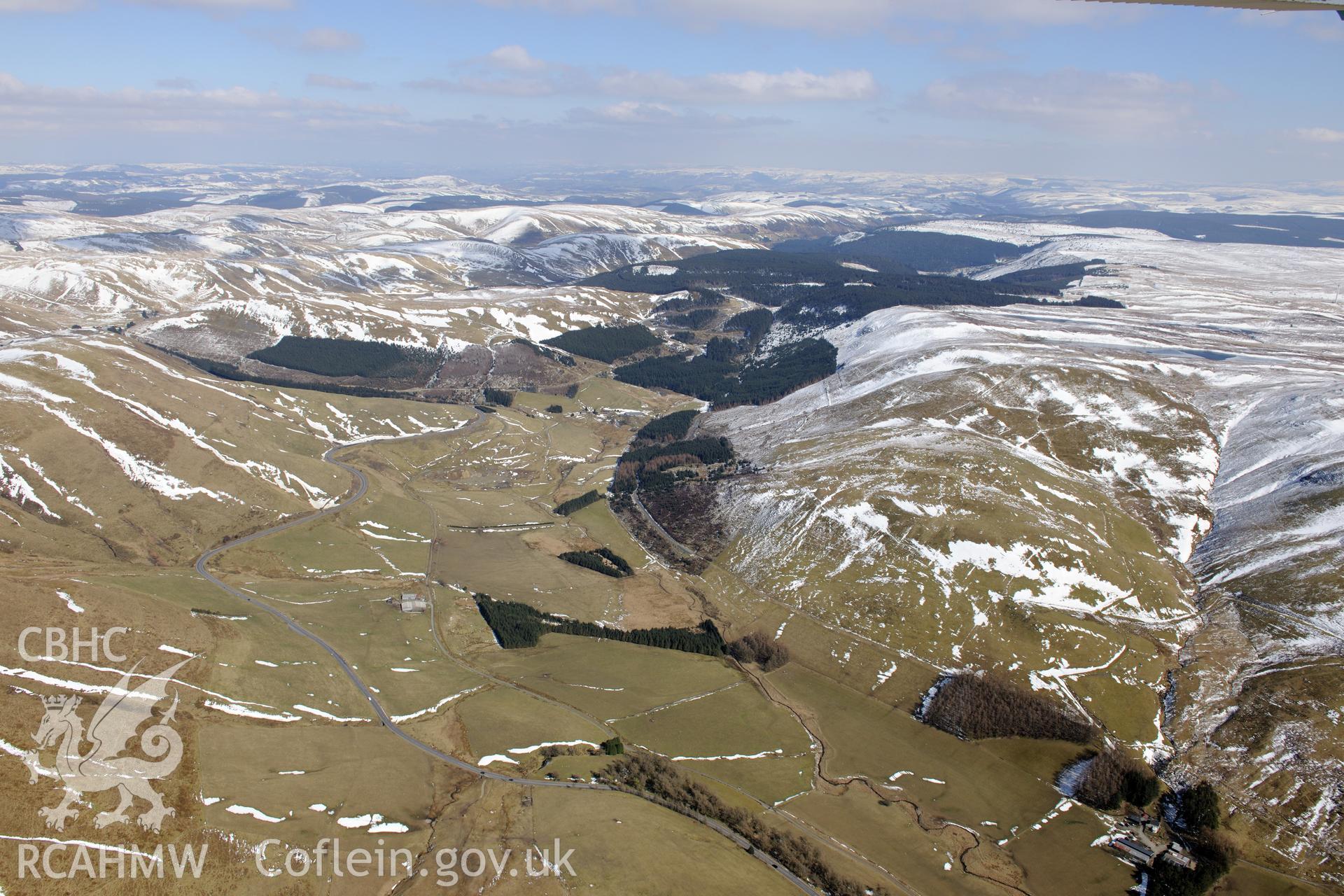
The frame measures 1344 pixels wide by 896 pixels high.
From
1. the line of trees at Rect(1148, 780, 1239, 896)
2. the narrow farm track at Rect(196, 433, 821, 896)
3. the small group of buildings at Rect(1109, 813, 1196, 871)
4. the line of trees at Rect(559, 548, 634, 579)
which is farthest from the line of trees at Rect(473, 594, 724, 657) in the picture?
the line of trees at Rect(1148, 780, 1239, 896)

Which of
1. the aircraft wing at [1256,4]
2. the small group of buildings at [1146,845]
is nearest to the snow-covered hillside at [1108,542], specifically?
the small group of buildings at [1146,845]

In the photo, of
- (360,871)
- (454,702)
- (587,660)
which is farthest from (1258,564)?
(360,871)

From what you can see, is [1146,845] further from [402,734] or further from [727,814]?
[402,734]

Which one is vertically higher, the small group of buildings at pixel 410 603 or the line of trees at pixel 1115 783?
the small group of buildings at pixel 410 603

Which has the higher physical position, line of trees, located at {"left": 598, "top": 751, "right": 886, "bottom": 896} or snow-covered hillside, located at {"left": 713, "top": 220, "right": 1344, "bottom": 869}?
snow-covered hillside, located at {"left": 713, "top": 220, "right": 1344, "bottom": 869}

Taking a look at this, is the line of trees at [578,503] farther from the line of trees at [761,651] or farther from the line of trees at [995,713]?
the line of trees at [995,713]

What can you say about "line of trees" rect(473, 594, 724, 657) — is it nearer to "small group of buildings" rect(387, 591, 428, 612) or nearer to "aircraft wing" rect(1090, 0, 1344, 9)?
"small group of buildings" rect(387, 591, 428, 612)
